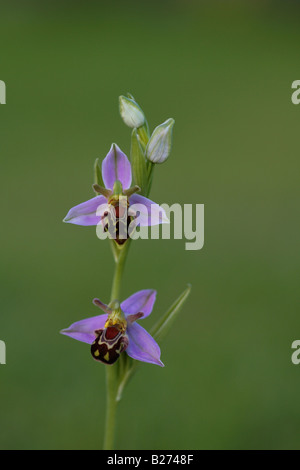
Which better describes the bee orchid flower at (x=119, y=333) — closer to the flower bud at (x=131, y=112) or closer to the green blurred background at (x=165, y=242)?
the flower bud at (x=131, y=112)

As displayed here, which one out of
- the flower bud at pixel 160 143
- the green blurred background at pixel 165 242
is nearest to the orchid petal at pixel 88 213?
the flower bud at pixel 160 143

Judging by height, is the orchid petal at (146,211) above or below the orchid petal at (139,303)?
above

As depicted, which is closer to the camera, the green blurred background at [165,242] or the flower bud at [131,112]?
the flower bud at [131,112]

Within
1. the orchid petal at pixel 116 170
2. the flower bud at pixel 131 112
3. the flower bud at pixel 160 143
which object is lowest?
the orchid petal at pixel 116 170

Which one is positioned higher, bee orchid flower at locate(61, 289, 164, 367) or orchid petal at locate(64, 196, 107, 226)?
orchid petal at locate(64, 196, 107, 226)

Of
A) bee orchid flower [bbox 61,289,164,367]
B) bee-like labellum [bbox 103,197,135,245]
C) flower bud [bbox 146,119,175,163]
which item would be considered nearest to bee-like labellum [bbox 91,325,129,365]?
bee orchid flower [bbox 61,289,164,367]

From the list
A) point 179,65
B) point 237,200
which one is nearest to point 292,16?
point 179,65

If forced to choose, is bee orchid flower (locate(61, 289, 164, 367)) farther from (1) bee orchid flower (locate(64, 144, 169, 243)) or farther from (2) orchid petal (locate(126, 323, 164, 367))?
(1) bee orchid flower (locate(64, 144, 169, 243))
